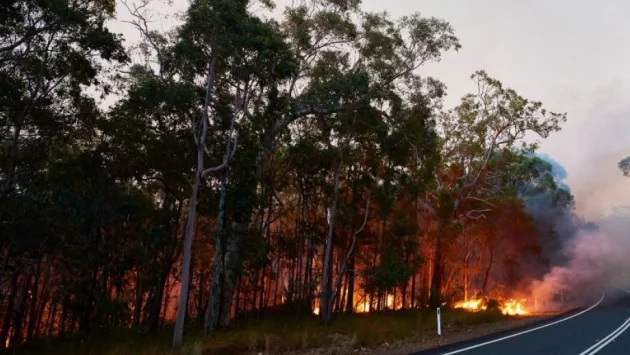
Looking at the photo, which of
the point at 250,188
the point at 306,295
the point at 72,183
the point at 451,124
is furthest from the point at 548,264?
the point at 72,183

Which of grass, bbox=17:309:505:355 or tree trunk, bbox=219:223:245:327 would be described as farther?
tree trunk, bbox=219:223:245:327

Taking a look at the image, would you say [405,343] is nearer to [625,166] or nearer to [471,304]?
[471,304]

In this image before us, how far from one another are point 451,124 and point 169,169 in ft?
55.8

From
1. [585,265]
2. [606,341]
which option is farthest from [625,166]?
[606,341]

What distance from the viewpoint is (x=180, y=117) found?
1598 cm

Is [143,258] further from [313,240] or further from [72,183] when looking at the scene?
[313,240]

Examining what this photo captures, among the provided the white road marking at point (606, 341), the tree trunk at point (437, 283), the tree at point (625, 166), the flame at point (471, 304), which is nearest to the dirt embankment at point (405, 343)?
the white road marking at point (606, 341)

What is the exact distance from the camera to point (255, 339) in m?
12.3

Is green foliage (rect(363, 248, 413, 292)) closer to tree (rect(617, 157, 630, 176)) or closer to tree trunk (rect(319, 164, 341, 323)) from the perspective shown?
tree trunk (rect(319, 164, 341, 323))

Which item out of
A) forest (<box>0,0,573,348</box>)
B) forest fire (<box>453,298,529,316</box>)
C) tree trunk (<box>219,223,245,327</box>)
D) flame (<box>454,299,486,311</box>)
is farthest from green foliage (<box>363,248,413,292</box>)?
flame (<box>454,299,486,311</box>)

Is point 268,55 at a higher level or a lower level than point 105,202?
higher

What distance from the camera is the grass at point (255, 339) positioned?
11947mm

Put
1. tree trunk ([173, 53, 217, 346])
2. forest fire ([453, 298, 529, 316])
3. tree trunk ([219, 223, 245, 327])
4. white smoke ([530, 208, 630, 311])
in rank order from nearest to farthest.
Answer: tree trunk ([173, 53, 217, 346]) → tree trunk ([219, 223, 245, 327]) → forest fire ([453, 298, 529, 316]) → white smoke ([530, 208, 630, 311])

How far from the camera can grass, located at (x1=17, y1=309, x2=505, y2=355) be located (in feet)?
39.2
